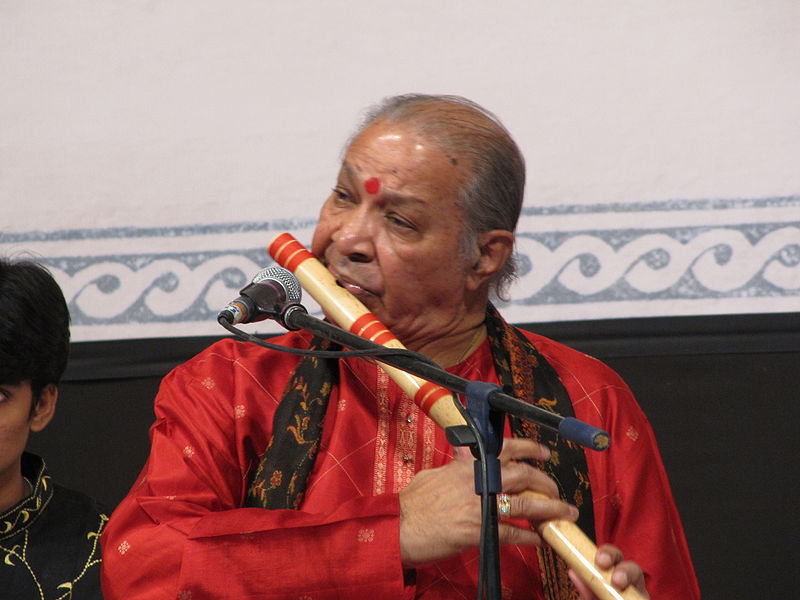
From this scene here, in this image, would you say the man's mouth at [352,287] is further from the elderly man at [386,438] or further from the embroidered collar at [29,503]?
the embroidered collar at [29,503]

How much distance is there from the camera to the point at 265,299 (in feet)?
5.27

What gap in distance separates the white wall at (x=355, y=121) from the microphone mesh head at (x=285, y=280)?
1313 millimetres

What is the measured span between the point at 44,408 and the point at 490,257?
3.54ft

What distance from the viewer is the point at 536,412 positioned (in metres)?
1.34

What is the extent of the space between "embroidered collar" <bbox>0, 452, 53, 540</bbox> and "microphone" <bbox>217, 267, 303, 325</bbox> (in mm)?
1120

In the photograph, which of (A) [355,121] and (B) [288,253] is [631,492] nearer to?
(B) [288,253]

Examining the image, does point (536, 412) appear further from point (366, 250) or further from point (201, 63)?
point (201, 63)

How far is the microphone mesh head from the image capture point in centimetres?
164

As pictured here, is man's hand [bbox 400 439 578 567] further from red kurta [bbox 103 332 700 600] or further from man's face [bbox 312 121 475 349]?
man's face [bbox 312 121 475 349]

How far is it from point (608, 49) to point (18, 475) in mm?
1876

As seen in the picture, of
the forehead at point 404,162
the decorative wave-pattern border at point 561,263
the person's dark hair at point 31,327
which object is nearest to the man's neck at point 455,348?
the forehead at point 404,162

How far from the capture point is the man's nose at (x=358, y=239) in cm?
202

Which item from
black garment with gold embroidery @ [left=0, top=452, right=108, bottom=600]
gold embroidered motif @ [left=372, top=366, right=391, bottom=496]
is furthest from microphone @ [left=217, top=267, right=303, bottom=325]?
black garment with gold embroidery @ [left=0, top=452, right=108, bottom=600]

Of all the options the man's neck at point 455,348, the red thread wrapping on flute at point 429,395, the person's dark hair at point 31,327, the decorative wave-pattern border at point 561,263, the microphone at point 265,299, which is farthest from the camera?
the decorative wave-pattern border at point 561,263
